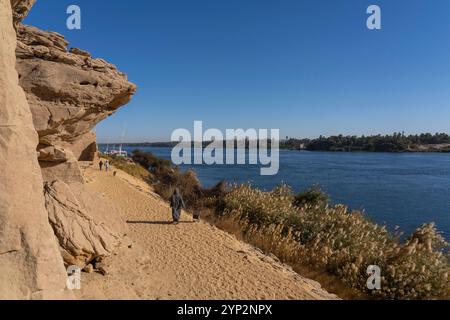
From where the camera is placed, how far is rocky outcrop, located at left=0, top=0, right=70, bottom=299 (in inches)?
160

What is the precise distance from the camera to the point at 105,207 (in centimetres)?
746

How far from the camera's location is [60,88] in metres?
6.42

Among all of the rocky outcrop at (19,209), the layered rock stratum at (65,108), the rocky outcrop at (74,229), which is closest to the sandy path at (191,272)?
the rocky outcrop at (74,229)

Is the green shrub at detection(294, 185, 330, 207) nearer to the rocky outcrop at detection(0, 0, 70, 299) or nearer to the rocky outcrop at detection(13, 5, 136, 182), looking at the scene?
the rocky outcrop at detection(13, 5, 136, 182)

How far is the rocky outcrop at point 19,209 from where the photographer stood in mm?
4074

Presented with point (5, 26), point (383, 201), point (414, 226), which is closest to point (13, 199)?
point (5, 26)

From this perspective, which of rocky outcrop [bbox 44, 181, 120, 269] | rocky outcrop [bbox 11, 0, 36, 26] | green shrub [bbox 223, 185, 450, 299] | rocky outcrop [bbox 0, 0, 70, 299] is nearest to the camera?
rocky outcrop [bbox 0, 0, 70, 299]

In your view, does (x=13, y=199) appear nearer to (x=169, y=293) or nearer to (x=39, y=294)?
(x=39, y=294)

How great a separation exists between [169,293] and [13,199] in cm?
330

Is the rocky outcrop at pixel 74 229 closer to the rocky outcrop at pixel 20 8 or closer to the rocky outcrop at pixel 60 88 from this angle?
the rocky outcrop at pixel 60 88

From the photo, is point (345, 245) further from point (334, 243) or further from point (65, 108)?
point (65, 108)

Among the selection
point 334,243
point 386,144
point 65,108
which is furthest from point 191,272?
point 386,144

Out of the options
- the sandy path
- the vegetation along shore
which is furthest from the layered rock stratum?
the vegetation along shore

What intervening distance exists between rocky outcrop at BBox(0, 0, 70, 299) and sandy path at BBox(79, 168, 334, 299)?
50.6 inches
